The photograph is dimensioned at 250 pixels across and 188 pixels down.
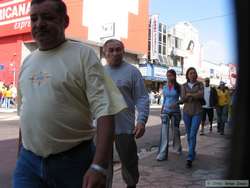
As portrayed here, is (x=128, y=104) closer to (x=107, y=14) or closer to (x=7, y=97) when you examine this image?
(x=7, y=97)

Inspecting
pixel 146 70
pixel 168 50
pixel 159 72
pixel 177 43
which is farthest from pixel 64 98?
pixel 177 43

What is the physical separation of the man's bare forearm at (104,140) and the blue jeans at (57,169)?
0.34m

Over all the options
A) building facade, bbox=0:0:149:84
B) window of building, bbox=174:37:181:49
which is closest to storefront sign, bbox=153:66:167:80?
building facade, bbox=0:0:149:84

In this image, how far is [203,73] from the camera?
61312 millimetres

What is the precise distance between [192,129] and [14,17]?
24532mm

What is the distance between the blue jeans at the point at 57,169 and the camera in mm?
2498

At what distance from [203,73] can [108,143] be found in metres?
60.3

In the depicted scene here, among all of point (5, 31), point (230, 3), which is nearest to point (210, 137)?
point (230, 3)

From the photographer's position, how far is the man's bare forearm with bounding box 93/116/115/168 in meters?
2.19

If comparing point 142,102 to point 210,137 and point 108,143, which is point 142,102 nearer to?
point 108,143

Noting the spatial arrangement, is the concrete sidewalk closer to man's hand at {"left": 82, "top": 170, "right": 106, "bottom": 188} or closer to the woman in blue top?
the woman in blue top

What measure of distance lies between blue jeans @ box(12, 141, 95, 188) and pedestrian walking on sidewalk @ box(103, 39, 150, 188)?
172 centimetres

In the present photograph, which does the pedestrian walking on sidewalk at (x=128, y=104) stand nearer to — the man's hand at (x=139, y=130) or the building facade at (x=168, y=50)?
the man's hand at (x=139, y=130)

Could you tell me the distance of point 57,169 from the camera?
8.17ft
